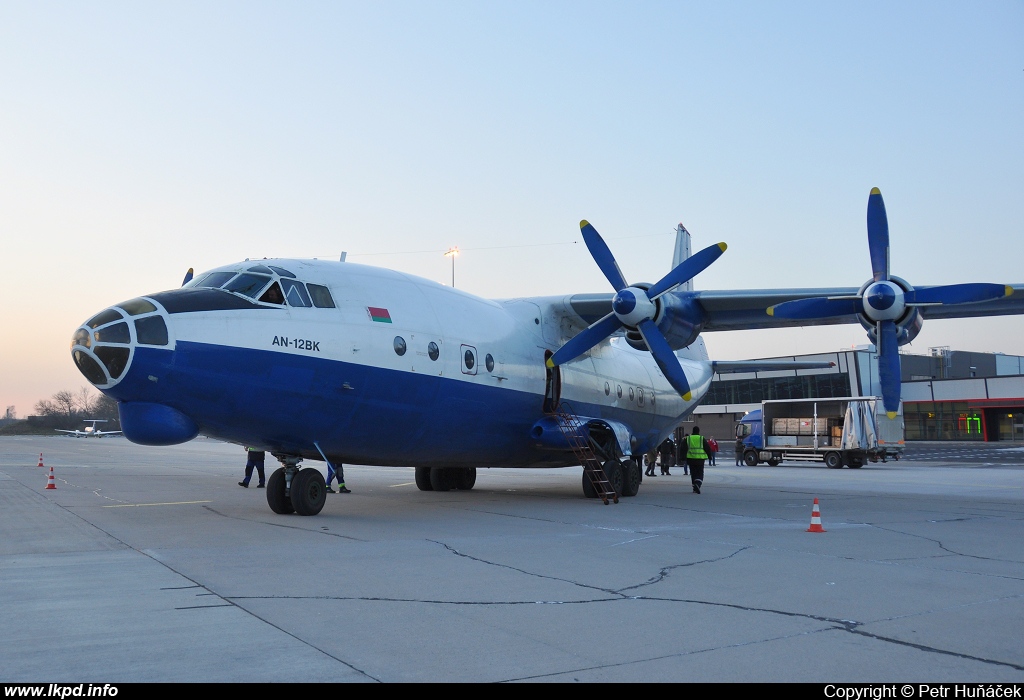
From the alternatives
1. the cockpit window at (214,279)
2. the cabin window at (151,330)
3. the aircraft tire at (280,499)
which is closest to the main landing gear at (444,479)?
the aircraft tire at (280,499)

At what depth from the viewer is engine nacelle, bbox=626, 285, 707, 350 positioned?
1678cm

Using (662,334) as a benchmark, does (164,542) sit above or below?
below

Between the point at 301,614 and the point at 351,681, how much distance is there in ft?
6.14

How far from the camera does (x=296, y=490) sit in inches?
514

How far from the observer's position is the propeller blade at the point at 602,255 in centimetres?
1739

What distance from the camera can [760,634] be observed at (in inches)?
227

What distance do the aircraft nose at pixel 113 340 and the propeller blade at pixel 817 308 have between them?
1156cm

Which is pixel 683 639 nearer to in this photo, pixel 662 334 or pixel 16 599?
pixel 16 599

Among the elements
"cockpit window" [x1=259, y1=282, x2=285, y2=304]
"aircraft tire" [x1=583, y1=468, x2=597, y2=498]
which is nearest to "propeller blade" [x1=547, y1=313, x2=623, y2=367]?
"aircraft tire" [x1=583, y1=468, x2=597, y2=498]

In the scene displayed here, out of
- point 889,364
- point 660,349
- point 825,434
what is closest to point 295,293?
point 660,349

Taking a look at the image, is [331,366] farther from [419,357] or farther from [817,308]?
[817,308]

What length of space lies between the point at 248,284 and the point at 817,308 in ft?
36.2

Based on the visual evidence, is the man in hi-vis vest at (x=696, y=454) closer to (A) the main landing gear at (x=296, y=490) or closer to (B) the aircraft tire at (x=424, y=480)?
(B) the aircraft tire at (x=424, y=480)
